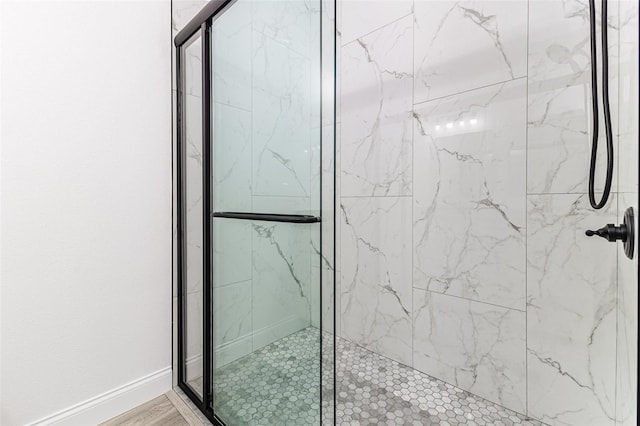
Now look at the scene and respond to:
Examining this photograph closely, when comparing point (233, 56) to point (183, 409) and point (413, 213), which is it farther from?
point (183, 409)

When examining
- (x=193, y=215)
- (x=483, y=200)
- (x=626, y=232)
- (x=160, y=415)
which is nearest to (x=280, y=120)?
(x=193, y=215)

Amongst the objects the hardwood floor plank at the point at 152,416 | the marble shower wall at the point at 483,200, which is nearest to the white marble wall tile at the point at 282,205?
the marble shower wall at the point at 483,200

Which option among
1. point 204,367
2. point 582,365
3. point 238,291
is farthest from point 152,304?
point 582,365

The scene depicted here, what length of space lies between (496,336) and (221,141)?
1.42 meters

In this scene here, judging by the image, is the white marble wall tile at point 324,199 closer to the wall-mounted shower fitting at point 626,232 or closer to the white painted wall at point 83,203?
the wall-mounted shower fitting at point 626,232

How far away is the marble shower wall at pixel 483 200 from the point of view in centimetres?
116

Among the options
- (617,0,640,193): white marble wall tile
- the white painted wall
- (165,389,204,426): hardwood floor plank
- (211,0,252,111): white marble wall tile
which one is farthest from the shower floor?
(211,0,252,111): white marble wall tile

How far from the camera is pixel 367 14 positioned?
5.84 ft

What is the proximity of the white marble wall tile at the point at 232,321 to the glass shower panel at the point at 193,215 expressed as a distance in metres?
0.18

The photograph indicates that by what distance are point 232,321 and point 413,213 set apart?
1005 mm

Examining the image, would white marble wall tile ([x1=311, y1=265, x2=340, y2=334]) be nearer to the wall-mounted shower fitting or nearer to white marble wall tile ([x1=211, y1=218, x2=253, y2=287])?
white marble wall tile ([x1=211, y1=218, x2=253, y2=287])

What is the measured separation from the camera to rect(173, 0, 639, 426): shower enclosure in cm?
93

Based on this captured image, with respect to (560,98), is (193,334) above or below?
below

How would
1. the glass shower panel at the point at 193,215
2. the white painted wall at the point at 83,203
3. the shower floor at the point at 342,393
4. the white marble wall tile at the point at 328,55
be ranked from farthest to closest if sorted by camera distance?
the glass shower panel at the point at 193,215 < the white painted wall at the point at 83,203 < the shower floor at the point at 342,393 < the white marble wall tile at the point at 328,55
